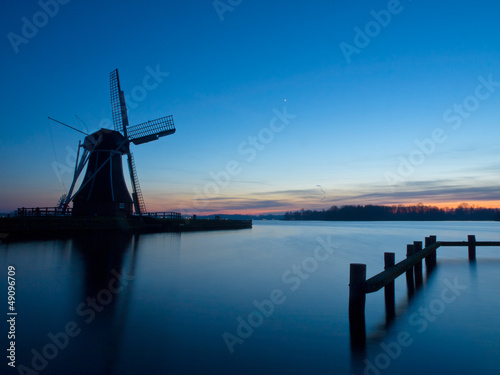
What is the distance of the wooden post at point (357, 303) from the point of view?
6561 mm

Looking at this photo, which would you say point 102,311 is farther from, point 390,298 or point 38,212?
point 38,212

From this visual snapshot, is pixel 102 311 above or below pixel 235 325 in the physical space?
above

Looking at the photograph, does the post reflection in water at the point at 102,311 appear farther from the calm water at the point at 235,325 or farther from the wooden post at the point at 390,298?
the wooden post at the point at 390,298

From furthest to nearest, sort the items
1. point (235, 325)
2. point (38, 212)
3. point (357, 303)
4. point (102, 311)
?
point (38, 212) < point (102, 311) < point (235, 325) < point (357, 303)

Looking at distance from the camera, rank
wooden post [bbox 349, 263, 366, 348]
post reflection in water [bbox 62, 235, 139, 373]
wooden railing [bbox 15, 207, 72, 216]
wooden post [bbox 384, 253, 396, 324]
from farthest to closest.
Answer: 1. wooden railing [bbox 15, 207, 72, 216]
2. wooden post [bbox 384, 253, 396, 324]
3. wooden post [bbox 349, 263, 366, 348]
4. post reflection in water [bbox 62, 235, 139, 373]

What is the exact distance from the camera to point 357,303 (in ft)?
22.5

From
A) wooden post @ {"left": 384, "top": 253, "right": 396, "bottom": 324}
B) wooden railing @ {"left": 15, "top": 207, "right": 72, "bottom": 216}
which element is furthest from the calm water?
wooden railing @ {"left": 15, "top": 207, "right": 72, "bottom": 216}

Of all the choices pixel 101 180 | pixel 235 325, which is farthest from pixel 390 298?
pixel 101 180

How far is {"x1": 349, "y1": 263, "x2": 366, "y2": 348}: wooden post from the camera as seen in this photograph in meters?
6.56

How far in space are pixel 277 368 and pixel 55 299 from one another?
760 cm

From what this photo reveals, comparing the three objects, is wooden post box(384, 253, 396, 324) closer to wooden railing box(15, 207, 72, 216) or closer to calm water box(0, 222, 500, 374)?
calm water box(0, 222, 500, 374)

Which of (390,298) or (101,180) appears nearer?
(390,298)

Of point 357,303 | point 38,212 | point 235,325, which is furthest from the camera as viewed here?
point 38,212

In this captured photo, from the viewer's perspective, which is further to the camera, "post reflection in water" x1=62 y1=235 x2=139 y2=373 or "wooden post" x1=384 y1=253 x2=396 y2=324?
"wooden post" x1=384 y1=253 x2=396 y2=324
